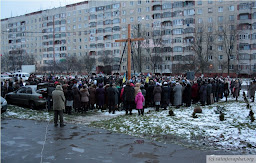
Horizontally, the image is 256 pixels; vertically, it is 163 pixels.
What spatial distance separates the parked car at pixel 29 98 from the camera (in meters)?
14.6

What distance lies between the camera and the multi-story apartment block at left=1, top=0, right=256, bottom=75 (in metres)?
59.8

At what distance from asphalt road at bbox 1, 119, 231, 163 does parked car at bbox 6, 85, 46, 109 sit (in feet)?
16.2

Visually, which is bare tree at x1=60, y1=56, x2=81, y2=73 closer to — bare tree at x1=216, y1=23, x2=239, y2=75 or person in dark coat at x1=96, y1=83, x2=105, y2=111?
bare tree at x1=216, y1=23, x2=239, y2=75

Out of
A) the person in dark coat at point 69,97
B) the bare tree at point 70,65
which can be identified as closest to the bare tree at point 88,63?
the bare tree at point 70,65

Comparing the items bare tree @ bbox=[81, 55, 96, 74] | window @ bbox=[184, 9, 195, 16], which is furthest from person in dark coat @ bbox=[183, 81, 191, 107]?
bare tree @ bbox=[81, 55, 96, 74]

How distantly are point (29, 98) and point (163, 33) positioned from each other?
56.5 m

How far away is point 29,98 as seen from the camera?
587 inches

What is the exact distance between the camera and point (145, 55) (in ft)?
221

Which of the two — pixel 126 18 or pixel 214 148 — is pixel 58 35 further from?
pixel 214 148

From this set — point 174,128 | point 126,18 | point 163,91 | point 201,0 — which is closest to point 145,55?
point 126,18

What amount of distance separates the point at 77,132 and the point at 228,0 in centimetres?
6280

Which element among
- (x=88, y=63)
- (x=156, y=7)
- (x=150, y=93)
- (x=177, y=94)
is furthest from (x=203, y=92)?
(x=156, y=7)

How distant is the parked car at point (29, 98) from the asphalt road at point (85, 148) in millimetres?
4950

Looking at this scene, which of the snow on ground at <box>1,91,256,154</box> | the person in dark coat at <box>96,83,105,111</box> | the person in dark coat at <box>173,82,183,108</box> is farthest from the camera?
the person in dark coat at <box>173,82,183,108</box>
